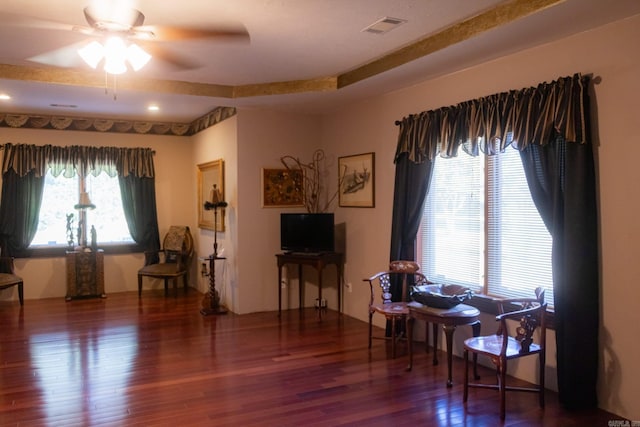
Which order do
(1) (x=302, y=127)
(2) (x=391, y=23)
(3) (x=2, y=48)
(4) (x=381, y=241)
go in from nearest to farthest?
1. (2) (x=391, y=23)
2. (3) (x=2, y=48)
3. (4) (x=381, y=241)
4. (1) (x=302, y=127)

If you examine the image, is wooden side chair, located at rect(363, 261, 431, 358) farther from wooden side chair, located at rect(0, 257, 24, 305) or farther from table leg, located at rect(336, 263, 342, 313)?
wooden side chair, located at rect(0, 257, 24, 305)

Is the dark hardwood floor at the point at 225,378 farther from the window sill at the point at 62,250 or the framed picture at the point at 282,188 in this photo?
the framed picture at the point at 282,188

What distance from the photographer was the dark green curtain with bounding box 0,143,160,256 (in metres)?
6.85

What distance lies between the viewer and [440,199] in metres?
4.80

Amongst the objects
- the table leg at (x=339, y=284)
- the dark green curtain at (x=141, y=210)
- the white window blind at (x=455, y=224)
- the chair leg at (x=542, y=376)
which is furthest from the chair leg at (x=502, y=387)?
the dark green curtain at (x=141, y=210)

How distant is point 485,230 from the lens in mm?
4250

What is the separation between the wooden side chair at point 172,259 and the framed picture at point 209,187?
34 centimetres

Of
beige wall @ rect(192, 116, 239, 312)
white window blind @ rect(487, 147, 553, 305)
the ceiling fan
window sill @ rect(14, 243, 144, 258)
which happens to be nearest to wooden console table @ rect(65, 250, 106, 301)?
window sill @ rect(14, 243, 144, 258)

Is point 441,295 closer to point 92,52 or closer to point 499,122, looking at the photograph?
point 499,122

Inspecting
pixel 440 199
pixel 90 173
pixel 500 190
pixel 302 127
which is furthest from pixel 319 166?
pixel 90 173

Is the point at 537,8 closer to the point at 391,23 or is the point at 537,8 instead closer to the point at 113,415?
the point at 391,23

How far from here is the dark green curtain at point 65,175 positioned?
685cm

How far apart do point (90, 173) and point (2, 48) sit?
3.43 m

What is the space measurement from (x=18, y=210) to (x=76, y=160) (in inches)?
39.5
